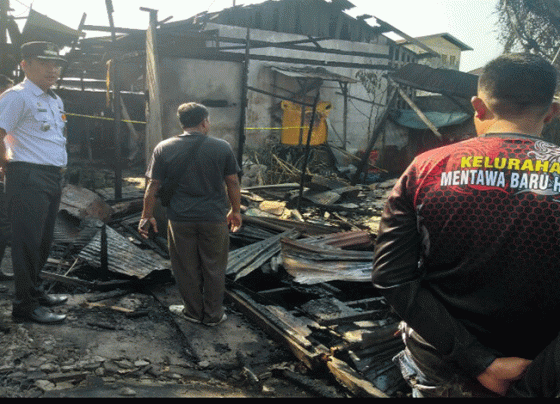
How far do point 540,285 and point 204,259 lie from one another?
3494mm

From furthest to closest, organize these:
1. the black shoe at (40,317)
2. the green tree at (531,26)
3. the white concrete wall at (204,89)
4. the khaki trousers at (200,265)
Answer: the green tree at (531,26)
the white concrete wall at (204,89)
the khaki trousers at (200,265)
the black shoe at (40,317)

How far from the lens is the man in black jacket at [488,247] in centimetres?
148

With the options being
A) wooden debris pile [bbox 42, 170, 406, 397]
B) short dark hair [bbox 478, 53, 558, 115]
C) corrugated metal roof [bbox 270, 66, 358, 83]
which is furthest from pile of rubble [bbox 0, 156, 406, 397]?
corrugated metal roof [bbox 270, 66, 358, 83]

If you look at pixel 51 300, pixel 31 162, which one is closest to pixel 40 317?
pixel 51 300

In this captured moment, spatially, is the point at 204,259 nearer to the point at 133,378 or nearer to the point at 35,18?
the point at 133,378

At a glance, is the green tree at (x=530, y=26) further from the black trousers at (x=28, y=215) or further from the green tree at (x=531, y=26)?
the black trousers at (x=28, y=215)

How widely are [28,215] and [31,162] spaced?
459mm

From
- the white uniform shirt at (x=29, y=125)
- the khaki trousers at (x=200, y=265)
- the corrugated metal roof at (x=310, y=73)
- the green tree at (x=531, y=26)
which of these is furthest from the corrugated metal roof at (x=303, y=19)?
the khaki trousers at (x=200, y=265)

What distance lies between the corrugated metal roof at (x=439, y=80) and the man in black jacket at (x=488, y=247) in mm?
→ 10240

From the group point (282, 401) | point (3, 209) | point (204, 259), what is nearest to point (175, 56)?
point (3, 209)

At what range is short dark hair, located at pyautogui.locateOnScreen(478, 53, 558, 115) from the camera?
61.4 inches

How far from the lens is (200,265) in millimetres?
4699

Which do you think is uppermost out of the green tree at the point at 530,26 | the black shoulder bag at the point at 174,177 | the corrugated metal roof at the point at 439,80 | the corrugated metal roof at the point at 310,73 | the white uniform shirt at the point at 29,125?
the green tree at the point at 530,26

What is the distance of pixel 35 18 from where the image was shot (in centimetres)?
1134
